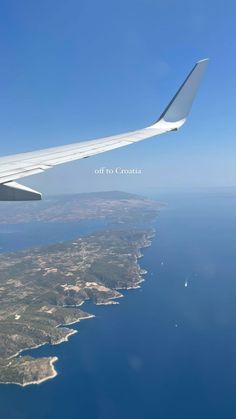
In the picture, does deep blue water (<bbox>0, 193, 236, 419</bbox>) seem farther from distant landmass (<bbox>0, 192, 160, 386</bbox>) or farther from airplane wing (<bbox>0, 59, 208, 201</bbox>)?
airplane wing (<bbox>0, 59, 208, 201</bbox>)

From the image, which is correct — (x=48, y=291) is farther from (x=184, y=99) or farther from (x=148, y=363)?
(x=184, y=99)

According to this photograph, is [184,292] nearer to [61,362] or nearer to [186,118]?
[61,362]

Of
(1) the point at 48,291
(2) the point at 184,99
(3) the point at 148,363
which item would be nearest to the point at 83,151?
(2) the point at 184,99

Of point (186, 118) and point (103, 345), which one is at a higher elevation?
point (186, 118)

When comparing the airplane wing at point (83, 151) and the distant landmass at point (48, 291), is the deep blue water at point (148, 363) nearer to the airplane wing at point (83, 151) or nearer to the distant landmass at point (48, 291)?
the distant landmass at point (48, 291)

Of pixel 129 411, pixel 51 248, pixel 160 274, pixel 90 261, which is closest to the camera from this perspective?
pixel 129 411

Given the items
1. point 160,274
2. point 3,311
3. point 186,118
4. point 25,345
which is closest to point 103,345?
point 25,345

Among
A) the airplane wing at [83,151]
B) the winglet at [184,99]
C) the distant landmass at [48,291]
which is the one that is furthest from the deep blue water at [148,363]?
the winglet at [184,99]
